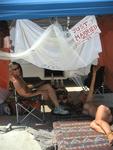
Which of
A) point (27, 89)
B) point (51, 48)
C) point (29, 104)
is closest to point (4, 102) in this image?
point (29, 104)

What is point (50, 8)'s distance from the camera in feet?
22.3

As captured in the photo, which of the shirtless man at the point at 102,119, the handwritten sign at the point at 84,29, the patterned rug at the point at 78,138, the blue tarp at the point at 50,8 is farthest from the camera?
the handwritten sign at the point at 84,29

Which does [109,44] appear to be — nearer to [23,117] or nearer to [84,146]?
[23,117]

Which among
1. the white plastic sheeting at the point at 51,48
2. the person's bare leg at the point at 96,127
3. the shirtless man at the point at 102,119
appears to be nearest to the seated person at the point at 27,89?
the shirtless man at the point at 102,119

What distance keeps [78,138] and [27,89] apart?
2346mm

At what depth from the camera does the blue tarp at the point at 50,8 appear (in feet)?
22.0

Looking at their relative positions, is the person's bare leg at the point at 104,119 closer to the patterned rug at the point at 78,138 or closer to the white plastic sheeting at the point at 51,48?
the patterned rug at the point at 78,138

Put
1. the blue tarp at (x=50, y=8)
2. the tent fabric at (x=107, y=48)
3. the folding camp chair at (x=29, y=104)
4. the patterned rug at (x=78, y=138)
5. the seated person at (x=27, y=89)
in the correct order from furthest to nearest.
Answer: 1. the tent fabric at (x=107, y=48)
2. the folding camp chair at (x=29, y=104)
3. the seated person at (x=27, y=89)
4. the blue tarp at (x=50, y=8)
5. the patterned rug at (x=78, y=138)

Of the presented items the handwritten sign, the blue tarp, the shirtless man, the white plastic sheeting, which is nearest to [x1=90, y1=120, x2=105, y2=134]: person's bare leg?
the shirtless man

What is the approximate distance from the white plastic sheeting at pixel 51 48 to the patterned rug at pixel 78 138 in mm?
1196

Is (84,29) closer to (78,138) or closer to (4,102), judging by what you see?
(78,138)

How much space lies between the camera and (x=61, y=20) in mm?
7863

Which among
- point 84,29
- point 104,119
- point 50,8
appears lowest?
point 104,119

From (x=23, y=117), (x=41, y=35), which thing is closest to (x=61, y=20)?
(x=41, y=35)
